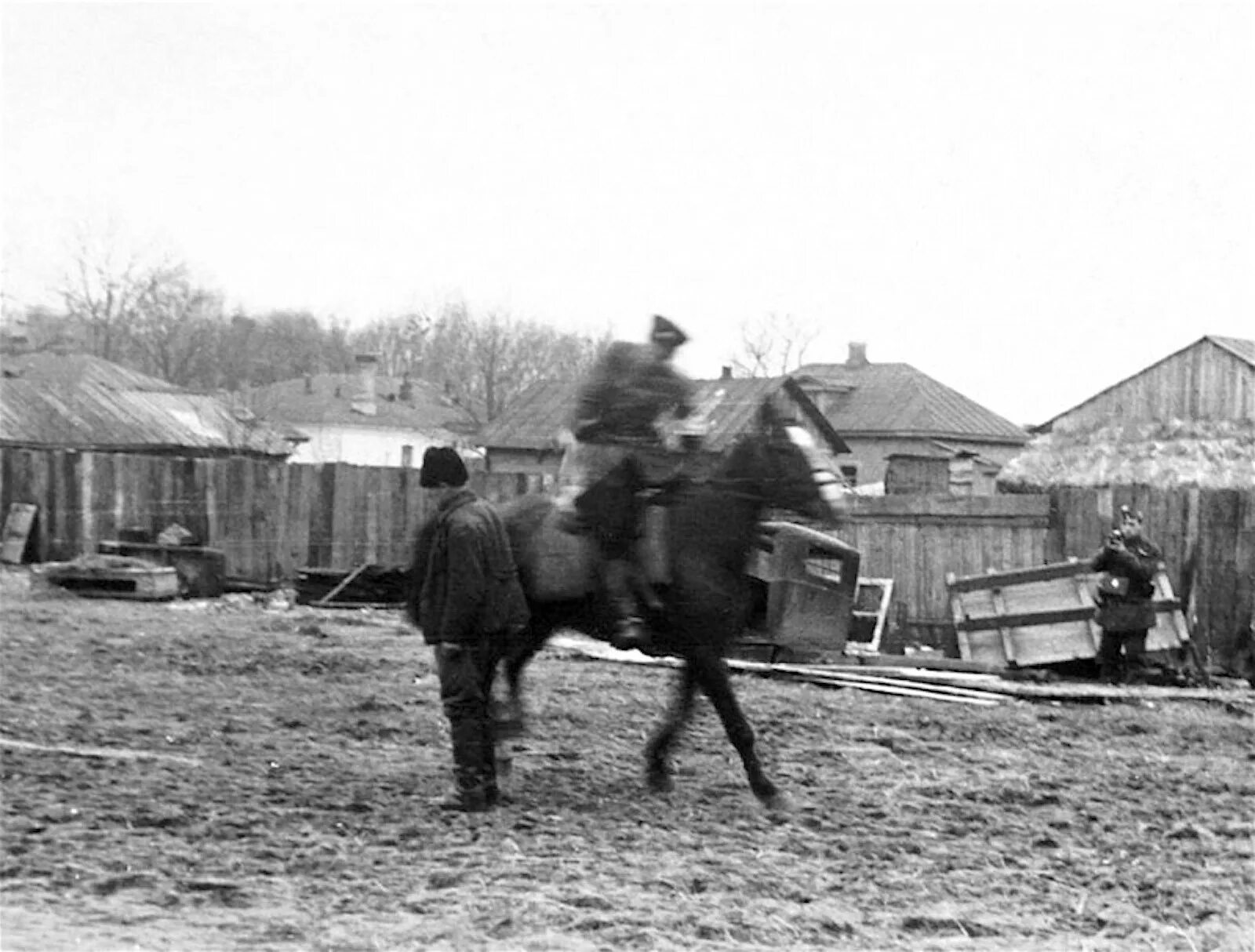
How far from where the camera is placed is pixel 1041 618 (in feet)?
49.5

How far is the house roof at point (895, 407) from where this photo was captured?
38.6m

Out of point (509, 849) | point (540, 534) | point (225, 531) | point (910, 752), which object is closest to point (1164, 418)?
point (225, 531)

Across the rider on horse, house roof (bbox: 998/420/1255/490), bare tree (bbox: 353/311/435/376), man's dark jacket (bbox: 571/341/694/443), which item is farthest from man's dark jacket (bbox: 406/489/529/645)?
bare tree (bbox: 353/311/435/376)

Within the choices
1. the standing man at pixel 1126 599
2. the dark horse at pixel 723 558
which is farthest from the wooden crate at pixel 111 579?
the dark horse at pixel 723 558

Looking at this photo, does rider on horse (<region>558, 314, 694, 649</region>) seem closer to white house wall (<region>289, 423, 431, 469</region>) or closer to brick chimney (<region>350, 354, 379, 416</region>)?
brick chimney (<region>350, 354, 379, 416</region>)

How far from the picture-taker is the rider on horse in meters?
8.10

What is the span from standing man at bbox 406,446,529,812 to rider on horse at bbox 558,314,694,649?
1.95 ft

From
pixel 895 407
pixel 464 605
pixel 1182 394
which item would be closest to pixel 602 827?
pixel 464 605

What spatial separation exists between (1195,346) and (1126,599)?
14.4 m

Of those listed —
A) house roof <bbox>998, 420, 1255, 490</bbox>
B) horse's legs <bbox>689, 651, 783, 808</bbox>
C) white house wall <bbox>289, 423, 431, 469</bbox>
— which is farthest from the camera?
white house wall <bbox>289, 423, 431, 469</bbox>

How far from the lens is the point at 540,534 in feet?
28.4

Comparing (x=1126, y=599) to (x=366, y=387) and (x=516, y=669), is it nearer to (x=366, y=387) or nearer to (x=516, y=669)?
(x=516, y=669)

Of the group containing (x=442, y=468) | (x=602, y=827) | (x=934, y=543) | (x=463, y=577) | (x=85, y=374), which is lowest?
(x=602, y=827)

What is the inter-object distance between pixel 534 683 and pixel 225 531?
11.9 metres
